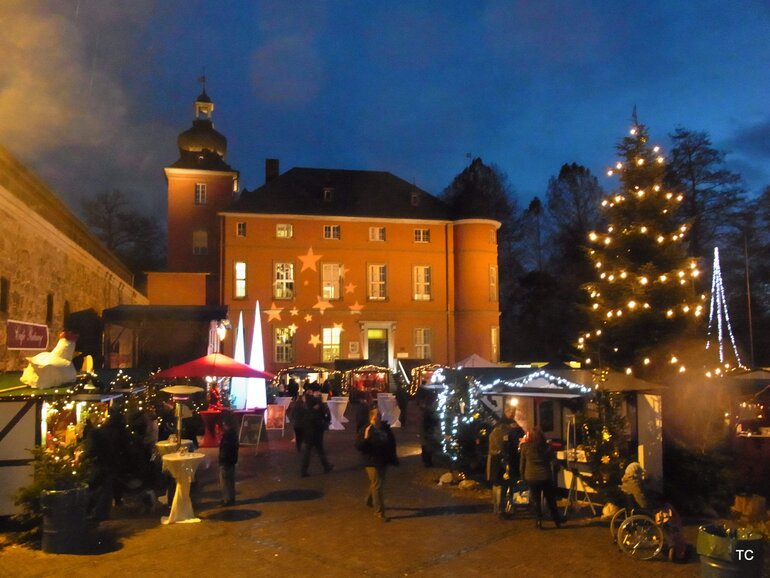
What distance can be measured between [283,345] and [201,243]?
29.2ft

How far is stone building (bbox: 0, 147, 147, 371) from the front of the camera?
49.5 feet

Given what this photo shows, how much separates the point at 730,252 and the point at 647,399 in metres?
32.3

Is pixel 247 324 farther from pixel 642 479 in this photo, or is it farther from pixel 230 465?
pixel 642 479

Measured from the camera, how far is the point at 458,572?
8227 millimetres

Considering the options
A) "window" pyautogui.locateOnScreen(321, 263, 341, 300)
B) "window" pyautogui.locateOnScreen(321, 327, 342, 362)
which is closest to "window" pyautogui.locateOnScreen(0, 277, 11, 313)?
"window" pyautogui.locateOnScreen(321, 327, 342, 362)

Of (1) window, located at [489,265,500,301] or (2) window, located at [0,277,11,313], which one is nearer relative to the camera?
(2) window, located at [0,277,11,313]

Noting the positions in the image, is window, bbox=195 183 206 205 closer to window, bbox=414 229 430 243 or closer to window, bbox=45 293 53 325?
window, bbox=414 229 430 243

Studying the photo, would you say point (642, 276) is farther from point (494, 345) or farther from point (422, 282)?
point (494, 345)

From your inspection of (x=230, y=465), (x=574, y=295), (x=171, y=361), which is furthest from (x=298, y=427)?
(x=574, y=295)

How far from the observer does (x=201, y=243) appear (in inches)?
1762

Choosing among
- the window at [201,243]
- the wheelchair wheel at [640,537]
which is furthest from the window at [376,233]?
the wheelchair wheel at [640,537]

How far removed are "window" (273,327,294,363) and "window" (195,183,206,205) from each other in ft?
32.1

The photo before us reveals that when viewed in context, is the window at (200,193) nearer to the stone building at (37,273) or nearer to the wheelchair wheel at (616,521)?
the stone building at (37,273)

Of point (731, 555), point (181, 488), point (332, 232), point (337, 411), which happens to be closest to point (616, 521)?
point (731, 555)
